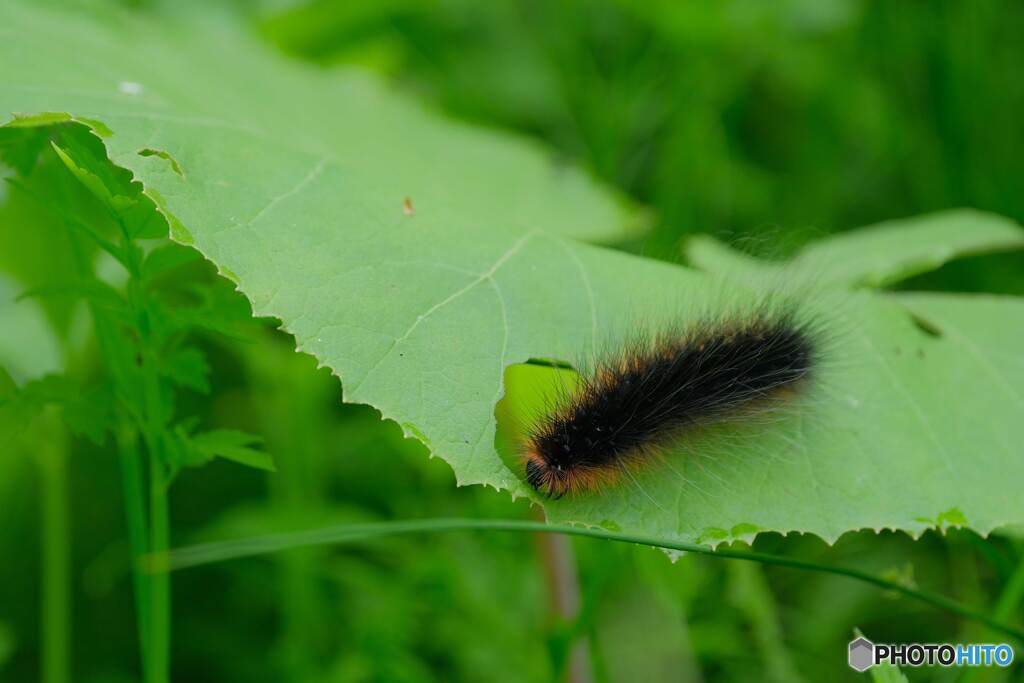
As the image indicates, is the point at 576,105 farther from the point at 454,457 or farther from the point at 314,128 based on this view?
the point at 454,457

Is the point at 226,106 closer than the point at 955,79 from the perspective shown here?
Yes

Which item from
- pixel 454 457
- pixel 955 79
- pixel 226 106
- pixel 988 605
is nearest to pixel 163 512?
pixel 454 457

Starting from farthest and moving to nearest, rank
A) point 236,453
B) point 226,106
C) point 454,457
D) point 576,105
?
point 576,105, point 226,106, point 236,453, point 454,457

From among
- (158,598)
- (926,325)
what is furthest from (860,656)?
(158,598)

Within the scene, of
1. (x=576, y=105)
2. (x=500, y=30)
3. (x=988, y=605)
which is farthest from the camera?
(x=500, y=30)

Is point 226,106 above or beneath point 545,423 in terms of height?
above

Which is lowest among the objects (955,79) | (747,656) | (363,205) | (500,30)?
(747,656)

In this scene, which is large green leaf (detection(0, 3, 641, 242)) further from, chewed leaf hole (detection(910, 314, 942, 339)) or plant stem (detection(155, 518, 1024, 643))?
chewed leaf hole (detection(910, 314, 942, 339))

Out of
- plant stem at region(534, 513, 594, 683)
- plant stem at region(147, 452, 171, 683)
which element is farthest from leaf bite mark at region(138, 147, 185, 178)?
plant stem at region(534, 513, 594, 683)
